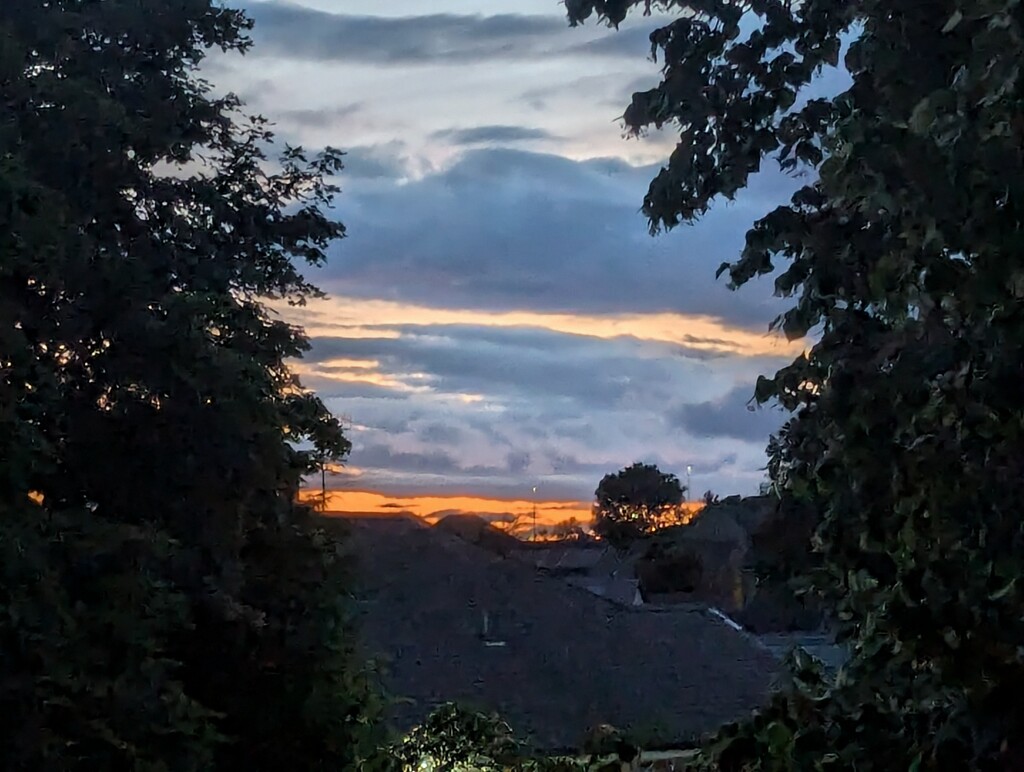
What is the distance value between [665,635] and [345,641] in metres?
8.57

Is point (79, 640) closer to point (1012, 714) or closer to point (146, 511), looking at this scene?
point (146, 511)

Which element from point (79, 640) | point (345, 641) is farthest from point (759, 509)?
point (345, 641)

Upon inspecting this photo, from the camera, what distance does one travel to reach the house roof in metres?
16.3

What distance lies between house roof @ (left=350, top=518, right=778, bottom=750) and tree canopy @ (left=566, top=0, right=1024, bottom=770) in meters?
11.2

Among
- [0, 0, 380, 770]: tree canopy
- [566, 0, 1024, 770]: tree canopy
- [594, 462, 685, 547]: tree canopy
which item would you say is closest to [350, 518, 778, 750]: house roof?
[0, 0, 380, 770]: tree canopy

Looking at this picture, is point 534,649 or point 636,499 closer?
point 534,649

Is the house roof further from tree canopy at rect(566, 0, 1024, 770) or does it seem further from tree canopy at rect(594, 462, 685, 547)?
tree canopy at rect(594, 462, 685, 547)

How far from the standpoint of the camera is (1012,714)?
11.3 ft

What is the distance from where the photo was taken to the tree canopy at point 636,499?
39375mm

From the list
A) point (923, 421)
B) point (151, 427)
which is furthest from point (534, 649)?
point (923, 421)

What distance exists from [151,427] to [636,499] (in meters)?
32.1

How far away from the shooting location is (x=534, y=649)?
18.0m

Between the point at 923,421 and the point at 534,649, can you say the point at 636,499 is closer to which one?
the point at 534,649

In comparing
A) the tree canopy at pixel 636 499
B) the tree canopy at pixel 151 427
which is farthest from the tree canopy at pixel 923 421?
the tree canopy at pixel 636 499
